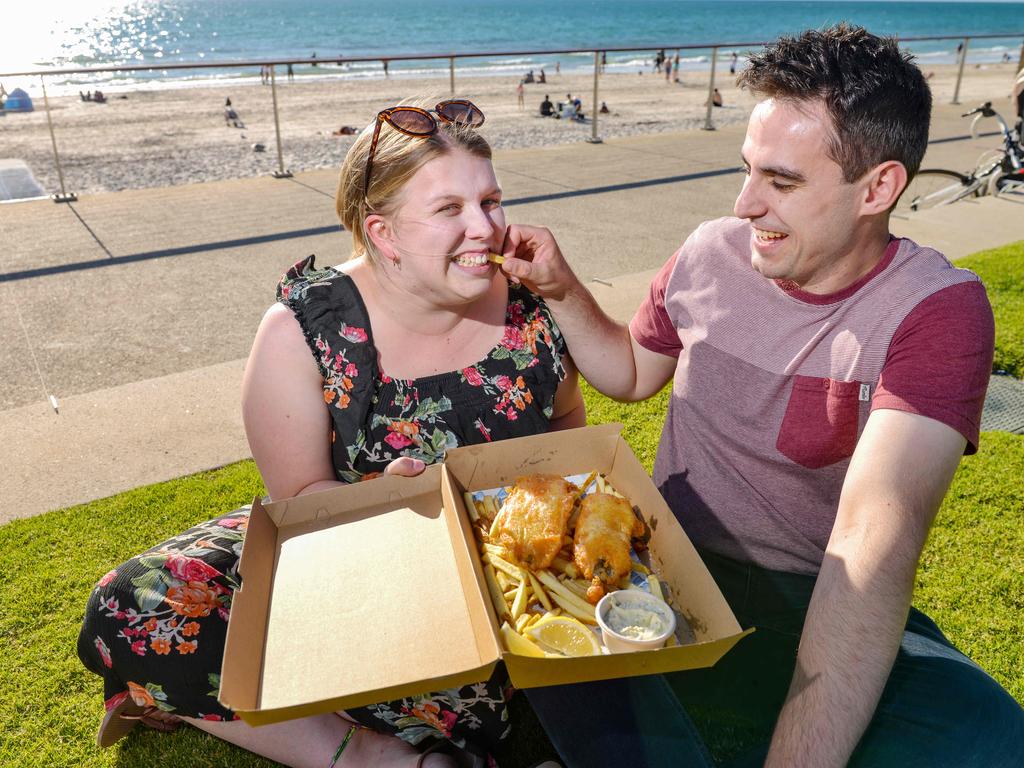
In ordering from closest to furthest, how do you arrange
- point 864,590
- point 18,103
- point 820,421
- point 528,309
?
point 864,590
point 820,421
point 528,309
point 18,103

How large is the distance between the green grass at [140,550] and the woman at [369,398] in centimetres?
21

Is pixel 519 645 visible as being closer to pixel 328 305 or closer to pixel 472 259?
pixel 472 259

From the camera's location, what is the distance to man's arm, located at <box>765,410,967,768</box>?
170 cm

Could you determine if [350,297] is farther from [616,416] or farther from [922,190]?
[922,190]

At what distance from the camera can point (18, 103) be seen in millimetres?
26859

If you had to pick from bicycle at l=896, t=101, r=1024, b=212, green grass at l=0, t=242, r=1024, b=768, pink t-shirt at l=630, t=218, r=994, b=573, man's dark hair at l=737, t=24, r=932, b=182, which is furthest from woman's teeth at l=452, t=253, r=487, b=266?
bicycle at l=896, t=101, r=1024, b=212

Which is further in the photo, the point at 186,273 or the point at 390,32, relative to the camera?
the point at 390,32

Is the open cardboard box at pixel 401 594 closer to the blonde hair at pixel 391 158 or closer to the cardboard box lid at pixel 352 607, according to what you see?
the cardboard box lid at pixel 352 607

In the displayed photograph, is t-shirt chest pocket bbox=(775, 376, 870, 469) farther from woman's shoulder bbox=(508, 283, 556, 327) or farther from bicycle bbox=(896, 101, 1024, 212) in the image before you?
bicycle bbox=(896, 101, 1024, 212)

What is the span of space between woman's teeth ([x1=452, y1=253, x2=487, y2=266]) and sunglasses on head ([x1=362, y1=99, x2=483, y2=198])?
14.3 inches

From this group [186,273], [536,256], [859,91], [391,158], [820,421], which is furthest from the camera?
[186,273]

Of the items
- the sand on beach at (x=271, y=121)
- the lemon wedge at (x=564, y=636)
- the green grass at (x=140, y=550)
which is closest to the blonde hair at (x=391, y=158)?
the lemon wedge at (x=564, y=636)

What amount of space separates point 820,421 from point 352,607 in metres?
1.37

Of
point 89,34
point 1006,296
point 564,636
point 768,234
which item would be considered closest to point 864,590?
point 564,636
